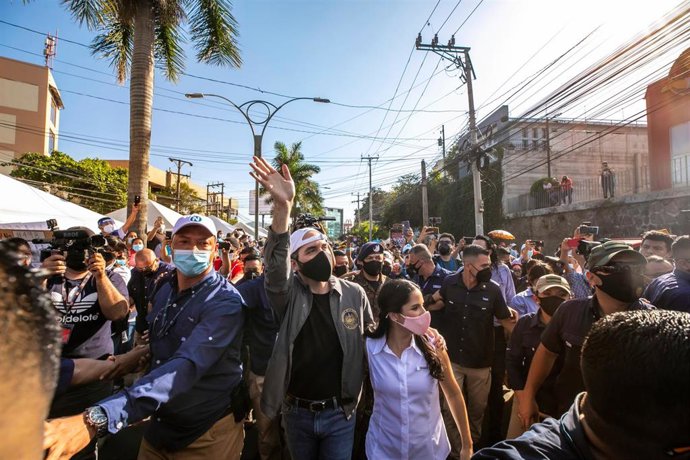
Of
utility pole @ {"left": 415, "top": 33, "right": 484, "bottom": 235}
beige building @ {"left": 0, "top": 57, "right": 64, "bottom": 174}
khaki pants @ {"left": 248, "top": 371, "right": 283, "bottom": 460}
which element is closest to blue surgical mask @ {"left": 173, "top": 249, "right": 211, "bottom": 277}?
khaki pants @ {"left": 248, "top": 371, "right": 283, "bottom": 460}

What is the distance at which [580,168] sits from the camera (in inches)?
1176

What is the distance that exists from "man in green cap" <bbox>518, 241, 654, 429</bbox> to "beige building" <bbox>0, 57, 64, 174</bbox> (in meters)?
47.7

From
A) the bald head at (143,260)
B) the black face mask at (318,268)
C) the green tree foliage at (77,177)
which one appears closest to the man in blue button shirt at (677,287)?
the black face mask at (318,268)

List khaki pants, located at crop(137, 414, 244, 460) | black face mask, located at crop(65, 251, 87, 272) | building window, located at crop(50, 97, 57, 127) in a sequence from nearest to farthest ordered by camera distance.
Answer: khaki pants, located at crop(137, 414, 244, 460)
black face mask, located at crop(65, 251, 87, 272)
building window, located at crop(50, 97, 57, 127)

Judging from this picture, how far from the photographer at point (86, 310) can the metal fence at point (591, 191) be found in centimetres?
1663

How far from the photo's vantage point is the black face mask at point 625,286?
2.37 metres

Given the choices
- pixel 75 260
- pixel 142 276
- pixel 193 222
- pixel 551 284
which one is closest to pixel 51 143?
pixel 142 276

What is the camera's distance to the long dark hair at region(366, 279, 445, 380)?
8.26 ft

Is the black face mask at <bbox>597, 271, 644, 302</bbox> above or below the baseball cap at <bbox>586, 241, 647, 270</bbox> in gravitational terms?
below

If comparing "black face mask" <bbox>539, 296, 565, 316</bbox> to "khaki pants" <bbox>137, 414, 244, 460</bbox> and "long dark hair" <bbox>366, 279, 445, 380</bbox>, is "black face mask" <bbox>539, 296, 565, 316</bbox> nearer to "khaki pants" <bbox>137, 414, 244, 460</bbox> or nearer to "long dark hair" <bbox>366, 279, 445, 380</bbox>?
"long dark hair" <bbox>366, 279, 445, 380</bbox>

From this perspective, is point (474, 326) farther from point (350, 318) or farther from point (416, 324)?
point (350, 318)

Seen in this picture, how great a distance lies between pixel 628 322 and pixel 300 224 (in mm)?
3472

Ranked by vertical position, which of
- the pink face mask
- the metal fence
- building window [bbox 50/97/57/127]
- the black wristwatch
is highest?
building window [bbox 50/97/57/127]

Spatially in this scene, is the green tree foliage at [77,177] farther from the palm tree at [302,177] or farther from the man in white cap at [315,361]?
the man in white cap at [315,361]
